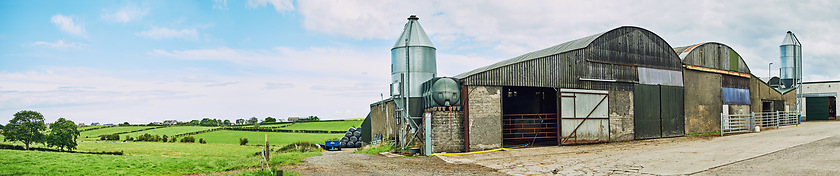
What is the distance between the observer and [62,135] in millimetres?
34281

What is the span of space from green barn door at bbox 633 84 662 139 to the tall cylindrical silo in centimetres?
1215

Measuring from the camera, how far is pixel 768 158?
50.6 ft

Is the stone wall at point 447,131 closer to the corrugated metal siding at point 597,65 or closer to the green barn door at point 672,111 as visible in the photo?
the corrugated metal siding at point 597,65

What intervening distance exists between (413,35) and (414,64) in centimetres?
145

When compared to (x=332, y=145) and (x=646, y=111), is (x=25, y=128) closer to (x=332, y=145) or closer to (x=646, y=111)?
(x=332, y=145)

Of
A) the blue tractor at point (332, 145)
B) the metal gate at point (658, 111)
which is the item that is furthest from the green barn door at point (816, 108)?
the blue tractor at point (332, 145)

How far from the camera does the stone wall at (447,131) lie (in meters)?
20.3

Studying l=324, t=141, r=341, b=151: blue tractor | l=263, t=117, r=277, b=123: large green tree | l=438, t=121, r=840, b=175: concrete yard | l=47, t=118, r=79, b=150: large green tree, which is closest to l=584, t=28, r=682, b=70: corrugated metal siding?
l=438, t=121, r=840, b=175: concrete yard

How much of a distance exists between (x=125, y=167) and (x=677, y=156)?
2188cm

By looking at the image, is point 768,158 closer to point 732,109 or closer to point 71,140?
point 732,109

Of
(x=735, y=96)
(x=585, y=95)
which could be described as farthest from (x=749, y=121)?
→ (x=585, y=95)

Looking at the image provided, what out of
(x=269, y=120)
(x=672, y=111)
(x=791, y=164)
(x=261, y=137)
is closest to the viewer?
(x=791, y=164)

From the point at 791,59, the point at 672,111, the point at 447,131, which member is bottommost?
the point at 447,131

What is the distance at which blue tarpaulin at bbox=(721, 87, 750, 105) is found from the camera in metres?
32.1
